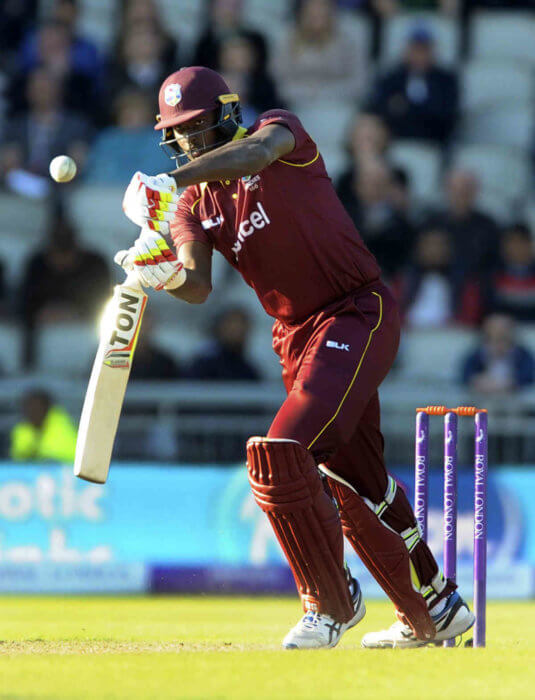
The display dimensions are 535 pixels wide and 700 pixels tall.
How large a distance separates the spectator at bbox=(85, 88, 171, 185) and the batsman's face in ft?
21.7

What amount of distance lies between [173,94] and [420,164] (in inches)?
307

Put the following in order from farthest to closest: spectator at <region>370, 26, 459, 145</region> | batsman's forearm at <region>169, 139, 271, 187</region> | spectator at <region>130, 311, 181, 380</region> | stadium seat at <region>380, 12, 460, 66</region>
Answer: stadium seat at <region>380, 12, 460, 66</region> → spectator at <region>370, 26, 459, 145</region> → spectator at <region>130, 311, 181, 380</region> → batsman's forearm at <region>169, 139, 271, 187</region>

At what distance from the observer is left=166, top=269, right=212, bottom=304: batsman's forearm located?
17.0ft

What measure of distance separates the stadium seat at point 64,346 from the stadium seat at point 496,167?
3.97 meters

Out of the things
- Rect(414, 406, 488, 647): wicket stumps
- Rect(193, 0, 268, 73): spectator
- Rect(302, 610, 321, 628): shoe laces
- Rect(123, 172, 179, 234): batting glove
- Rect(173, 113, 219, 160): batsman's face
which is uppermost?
Rect(193, 0, 268, 73): spectator

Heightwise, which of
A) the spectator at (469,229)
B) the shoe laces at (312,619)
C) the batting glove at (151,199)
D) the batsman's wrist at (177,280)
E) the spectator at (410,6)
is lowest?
the shoe laces at (312,619)

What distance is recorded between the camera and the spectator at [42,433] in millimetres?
9945

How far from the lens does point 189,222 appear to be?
530 cm

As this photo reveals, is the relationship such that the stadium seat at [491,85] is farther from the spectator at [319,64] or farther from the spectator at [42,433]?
the spectator at [42,433]

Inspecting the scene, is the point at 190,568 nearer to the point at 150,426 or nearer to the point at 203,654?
the point at 150,426

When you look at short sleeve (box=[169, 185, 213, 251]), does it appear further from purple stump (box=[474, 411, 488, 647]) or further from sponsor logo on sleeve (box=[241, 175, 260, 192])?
purple stump (box=[474, 411, 488, 647])

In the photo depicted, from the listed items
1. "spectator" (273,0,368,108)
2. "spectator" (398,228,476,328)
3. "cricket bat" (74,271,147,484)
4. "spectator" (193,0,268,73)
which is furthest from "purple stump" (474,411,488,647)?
"spectator" (273,0,368,108)

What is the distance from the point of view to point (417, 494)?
5676mm

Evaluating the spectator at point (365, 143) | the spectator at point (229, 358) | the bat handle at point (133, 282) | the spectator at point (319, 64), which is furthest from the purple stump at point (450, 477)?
the spectator at point (319, 64)
